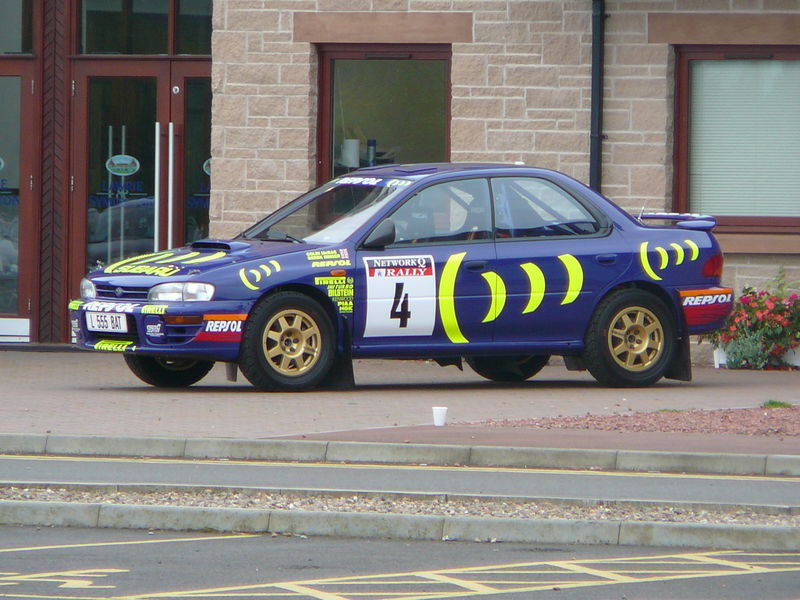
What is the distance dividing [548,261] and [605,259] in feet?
1.53

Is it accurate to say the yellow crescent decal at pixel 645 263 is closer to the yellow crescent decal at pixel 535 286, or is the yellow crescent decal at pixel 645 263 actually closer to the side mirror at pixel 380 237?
the yellow crescent decal at pixel 535 286

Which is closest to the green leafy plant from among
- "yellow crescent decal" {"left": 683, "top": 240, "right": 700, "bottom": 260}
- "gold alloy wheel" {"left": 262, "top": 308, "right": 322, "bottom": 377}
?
"yellow crescent decal" {"left": 683, "top": 240, "right": 700, "bottom": 260}

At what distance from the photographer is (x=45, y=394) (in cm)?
1372

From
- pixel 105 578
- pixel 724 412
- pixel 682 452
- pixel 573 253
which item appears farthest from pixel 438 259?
pixel 105 578

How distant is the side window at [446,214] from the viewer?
1375 centimetres

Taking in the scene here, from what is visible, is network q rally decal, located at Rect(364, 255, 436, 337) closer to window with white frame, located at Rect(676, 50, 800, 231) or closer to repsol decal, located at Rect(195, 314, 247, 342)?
repsol decal, located at Rect(195, 314, 247, 342)

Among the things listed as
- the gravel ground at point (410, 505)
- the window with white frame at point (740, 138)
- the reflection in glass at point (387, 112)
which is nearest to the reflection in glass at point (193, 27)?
the reflection in glass at point (387, 112)

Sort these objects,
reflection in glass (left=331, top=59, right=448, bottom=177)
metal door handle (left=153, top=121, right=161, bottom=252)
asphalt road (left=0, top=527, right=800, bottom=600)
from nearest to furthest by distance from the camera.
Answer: asphalt road (left=0, top=527, right=800, bottom=600)
reflection in glass (left=331, top=59, right=448, bottom=177)
metal door handle (left=153, top=121, right=161, bottom=252)

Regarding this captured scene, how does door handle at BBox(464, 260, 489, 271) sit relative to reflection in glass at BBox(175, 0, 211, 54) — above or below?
below

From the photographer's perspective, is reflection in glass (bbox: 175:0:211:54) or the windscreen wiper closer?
the windscreen wiper

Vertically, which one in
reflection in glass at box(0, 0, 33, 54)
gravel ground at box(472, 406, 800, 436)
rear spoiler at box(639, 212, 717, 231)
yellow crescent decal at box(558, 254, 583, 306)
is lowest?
gravel ground at box(472, 406, 800, 436)

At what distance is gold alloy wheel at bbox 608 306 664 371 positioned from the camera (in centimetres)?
1418

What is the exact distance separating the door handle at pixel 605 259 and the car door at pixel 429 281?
0.84 m

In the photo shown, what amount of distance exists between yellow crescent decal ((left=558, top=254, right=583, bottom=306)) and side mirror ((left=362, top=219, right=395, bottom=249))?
54.4 inches
